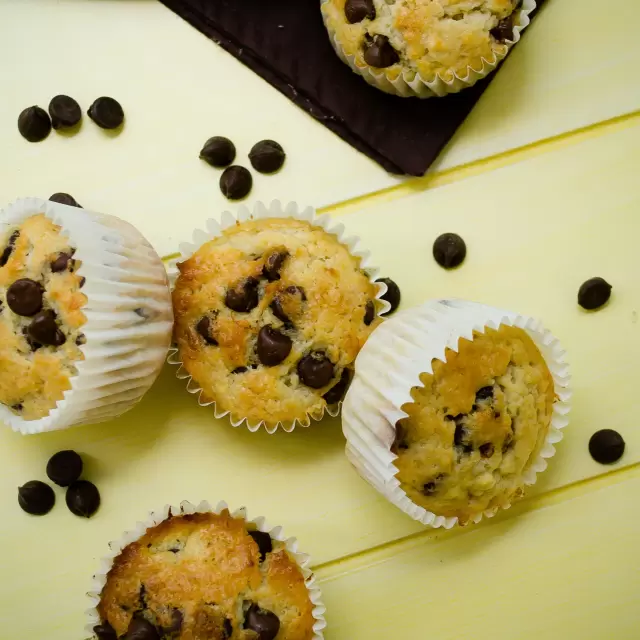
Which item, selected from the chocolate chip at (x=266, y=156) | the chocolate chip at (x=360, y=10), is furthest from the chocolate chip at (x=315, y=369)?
the chocolate chip at (x=360, y=10)

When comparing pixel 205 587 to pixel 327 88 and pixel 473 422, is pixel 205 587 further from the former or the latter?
pixel 327 88

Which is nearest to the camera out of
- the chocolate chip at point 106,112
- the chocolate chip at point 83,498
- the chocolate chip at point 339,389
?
the chocolate chip at point 339,389

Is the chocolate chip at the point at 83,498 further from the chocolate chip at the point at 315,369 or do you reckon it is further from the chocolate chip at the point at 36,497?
the chocolate chip at the point at 315,369

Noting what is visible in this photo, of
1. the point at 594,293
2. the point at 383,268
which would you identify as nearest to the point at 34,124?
the point at 383,268

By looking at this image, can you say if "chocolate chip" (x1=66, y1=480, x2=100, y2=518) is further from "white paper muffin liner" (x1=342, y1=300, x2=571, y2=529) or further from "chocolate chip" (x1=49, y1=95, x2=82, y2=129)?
"chocolate chip" (x1=49, y1=95, x2=82, y2=129)

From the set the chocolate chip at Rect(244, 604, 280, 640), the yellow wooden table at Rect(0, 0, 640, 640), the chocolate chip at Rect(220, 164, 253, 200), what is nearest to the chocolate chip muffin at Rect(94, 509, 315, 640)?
the chocolate chip at Rect(244, 604, 280, 640)

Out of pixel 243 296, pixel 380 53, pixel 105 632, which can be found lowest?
pixel 105 632

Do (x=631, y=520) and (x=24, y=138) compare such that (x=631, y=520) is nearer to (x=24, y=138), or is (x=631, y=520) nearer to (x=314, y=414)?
(x=314, y=414)

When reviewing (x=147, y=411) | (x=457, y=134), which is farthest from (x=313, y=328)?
(x=457, y=134)
